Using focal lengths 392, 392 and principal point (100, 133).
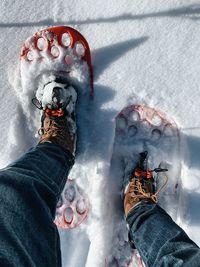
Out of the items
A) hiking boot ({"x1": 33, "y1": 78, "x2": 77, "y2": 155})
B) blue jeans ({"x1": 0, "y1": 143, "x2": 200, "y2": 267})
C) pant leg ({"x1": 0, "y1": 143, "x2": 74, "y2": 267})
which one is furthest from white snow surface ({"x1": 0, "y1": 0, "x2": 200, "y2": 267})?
pant leg ({"x1": 0, "y1": 143, "x2": 74, "y2": 267})

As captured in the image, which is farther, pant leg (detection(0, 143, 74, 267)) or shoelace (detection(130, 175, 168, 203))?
shoelace (detection(130, 175, 168, 203))

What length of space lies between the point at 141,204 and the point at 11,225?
1.87ft

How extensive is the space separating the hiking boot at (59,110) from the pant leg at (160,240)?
0.35m

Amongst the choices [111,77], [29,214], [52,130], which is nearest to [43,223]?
[29,214]

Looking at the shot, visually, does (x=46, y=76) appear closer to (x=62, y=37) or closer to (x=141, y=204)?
(x=62, y=37)

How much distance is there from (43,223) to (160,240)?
35 cm

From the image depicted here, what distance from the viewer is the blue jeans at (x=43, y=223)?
863mm

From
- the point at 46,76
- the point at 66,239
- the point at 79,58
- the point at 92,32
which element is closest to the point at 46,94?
the point at 46,76

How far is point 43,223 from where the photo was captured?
0.96 m

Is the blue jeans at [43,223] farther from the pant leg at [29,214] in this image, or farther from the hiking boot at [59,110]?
the hiking boot at [59,110]

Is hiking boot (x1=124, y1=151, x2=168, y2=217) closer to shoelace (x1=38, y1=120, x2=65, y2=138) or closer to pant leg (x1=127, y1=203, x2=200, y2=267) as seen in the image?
pant leg (x1=127, y1=203, x2=200, y2=267)

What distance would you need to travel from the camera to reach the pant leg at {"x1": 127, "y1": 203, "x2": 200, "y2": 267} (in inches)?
39.0

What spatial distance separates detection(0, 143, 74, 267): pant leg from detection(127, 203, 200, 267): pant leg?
0.90ft

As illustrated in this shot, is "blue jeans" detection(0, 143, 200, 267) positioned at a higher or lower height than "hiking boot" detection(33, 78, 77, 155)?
lower
